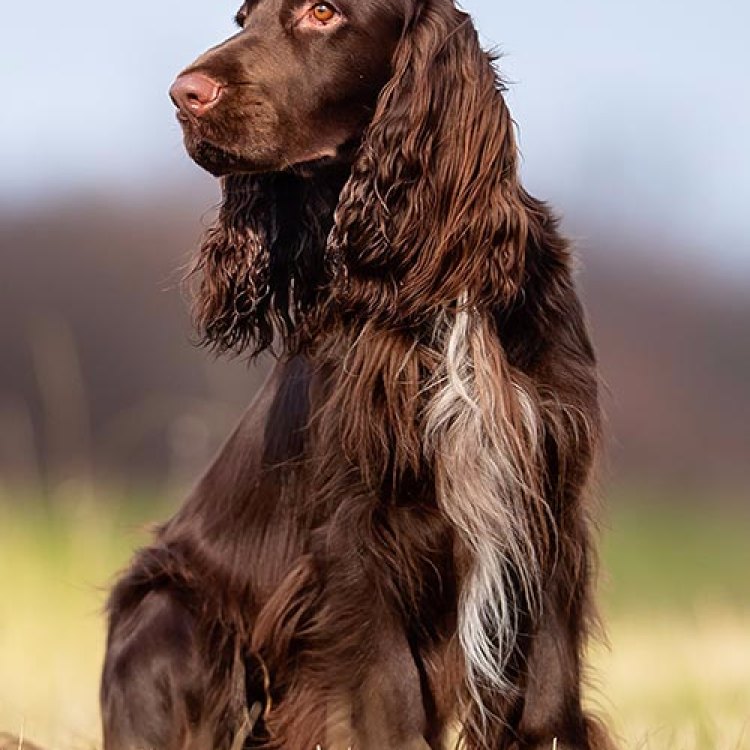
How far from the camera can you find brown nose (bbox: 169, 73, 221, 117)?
3408 mm

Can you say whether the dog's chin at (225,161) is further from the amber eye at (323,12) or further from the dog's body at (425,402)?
the amber eye at (323,12)

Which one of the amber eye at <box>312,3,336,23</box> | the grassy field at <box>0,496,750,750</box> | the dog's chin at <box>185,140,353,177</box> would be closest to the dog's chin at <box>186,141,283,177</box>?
the dog's chin at <box>185,140,353,177</box>

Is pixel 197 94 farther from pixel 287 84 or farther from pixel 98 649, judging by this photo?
pixel 98 649

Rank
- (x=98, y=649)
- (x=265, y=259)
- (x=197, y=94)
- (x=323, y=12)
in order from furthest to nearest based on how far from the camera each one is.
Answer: (x=98, y=649), (x=265, y=259), (x=323, y=12), (x=197, y=94)

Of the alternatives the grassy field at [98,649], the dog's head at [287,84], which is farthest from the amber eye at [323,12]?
the grassy field at [98,649]

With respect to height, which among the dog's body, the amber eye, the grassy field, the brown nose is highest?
the amber eye

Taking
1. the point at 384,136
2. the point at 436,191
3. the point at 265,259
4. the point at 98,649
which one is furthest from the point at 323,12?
the point at 98,649

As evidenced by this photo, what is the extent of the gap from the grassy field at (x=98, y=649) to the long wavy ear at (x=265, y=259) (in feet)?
2.88

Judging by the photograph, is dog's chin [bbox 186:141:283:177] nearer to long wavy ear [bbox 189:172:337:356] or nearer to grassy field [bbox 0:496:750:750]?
long wavy ear [bbox 189:172:337:356]

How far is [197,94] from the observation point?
341 centimetres

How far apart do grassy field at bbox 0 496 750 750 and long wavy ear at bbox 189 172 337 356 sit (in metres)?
0.88

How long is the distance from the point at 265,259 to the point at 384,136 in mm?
555

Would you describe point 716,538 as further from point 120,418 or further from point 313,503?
point 313,503

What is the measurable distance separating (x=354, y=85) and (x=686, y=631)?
4.08 m
